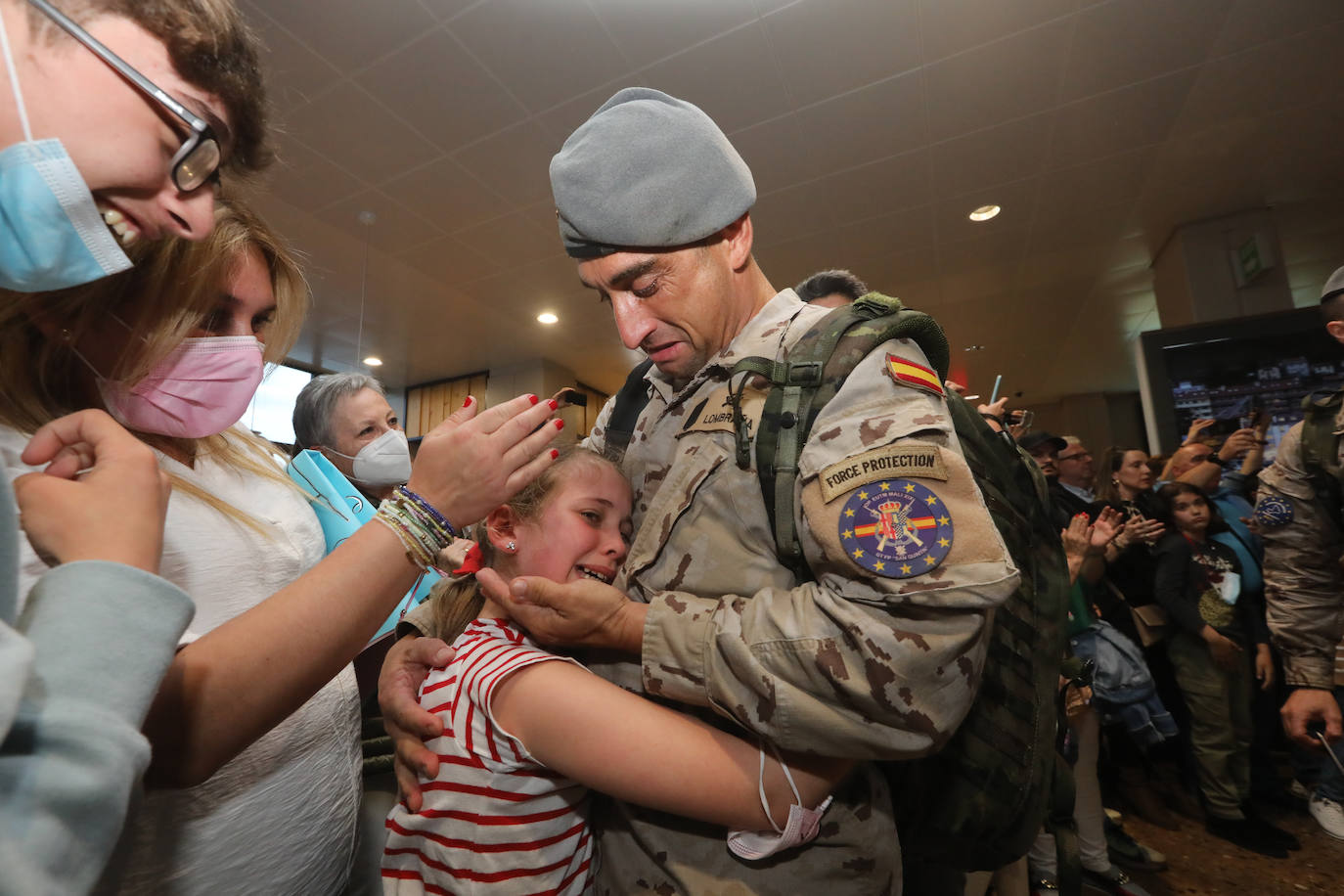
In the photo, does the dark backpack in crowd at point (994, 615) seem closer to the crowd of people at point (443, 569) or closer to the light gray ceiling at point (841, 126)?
the crowd of people at point (443, 569)

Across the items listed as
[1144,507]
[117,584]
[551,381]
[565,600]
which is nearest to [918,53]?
[1144,507]

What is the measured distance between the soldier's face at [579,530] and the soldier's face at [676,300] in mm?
322

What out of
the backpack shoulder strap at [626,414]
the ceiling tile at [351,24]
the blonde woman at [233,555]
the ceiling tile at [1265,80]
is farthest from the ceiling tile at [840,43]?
the blonde woman at [233,555]

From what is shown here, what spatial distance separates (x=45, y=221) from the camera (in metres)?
0.75

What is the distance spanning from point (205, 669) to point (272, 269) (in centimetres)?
98

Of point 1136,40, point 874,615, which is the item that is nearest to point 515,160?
point 1136,40

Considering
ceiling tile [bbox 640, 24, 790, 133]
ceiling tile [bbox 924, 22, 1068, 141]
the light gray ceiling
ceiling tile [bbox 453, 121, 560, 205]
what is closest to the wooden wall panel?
the light gray ceiling

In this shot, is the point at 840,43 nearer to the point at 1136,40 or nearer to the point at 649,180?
the point at 1136,40

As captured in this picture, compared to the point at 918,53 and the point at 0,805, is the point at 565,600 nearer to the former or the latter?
the point at 0,805

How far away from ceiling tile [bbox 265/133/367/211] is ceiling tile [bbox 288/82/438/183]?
9 centimetres

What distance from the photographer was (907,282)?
6.21 m

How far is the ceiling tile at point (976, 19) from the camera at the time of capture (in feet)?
9.37

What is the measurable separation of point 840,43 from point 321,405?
3.24 metres

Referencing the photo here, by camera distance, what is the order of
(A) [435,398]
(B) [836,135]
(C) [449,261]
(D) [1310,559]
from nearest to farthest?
(D) [1310,559], (B) [836,135], (C) [449,261], (A) [435,398]
